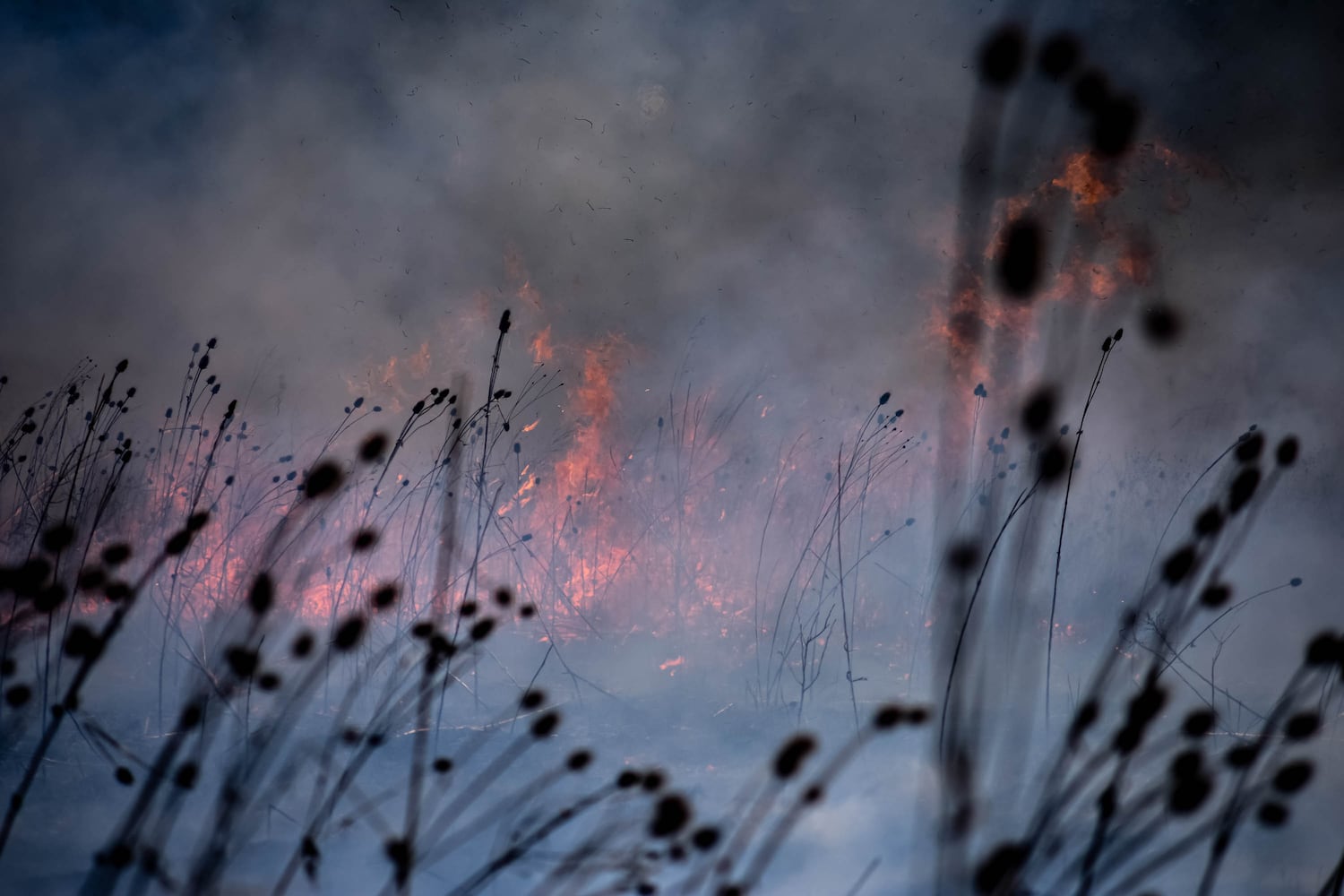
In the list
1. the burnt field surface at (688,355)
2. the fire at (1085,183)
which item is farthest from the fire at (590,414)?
the fire at (1085,183)

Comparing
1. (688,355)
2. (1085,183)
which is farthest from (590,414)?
(1085,183)

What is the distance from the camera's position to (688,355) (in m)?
1.99

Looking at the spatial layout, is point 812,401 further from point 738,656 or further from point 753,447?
Result: point 738,656

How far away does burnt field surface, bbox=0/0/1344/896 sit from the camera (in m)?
1.79

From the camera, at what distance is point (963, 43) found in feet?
6.29

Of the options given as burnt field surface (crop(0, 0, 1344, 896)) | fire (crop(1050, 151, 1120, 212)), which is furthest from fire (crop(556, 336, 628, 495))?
fire (crop(1050, 151, 1120, 212))

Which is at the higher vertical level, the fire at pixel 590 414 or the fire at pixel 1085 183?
the fire at pixel 1085 183

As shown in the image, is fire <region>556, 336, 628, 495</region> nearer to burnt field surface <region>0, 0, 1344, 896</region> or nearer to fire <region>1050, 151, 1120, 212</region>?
burnt field surface <region>0, 0, 1344, 896</region>

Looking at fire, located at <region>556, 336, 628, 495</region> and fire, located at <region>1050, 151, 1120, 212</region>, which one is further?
fire, located at <region>556, 336, 628, 495</region>

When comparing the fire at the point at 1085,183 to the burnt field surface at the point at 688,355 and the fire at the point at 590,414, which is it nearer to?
the burnt field surface at the point at 688,355

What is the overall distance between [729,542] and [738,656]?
255 mm

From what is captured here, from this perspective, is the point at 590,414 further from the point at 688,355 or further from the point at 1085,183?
the point at 1085,183

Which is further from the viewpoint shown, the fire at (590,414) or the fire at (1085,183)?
the fire at (590,414)

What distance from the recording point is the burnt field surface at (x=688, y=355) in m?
1.79
